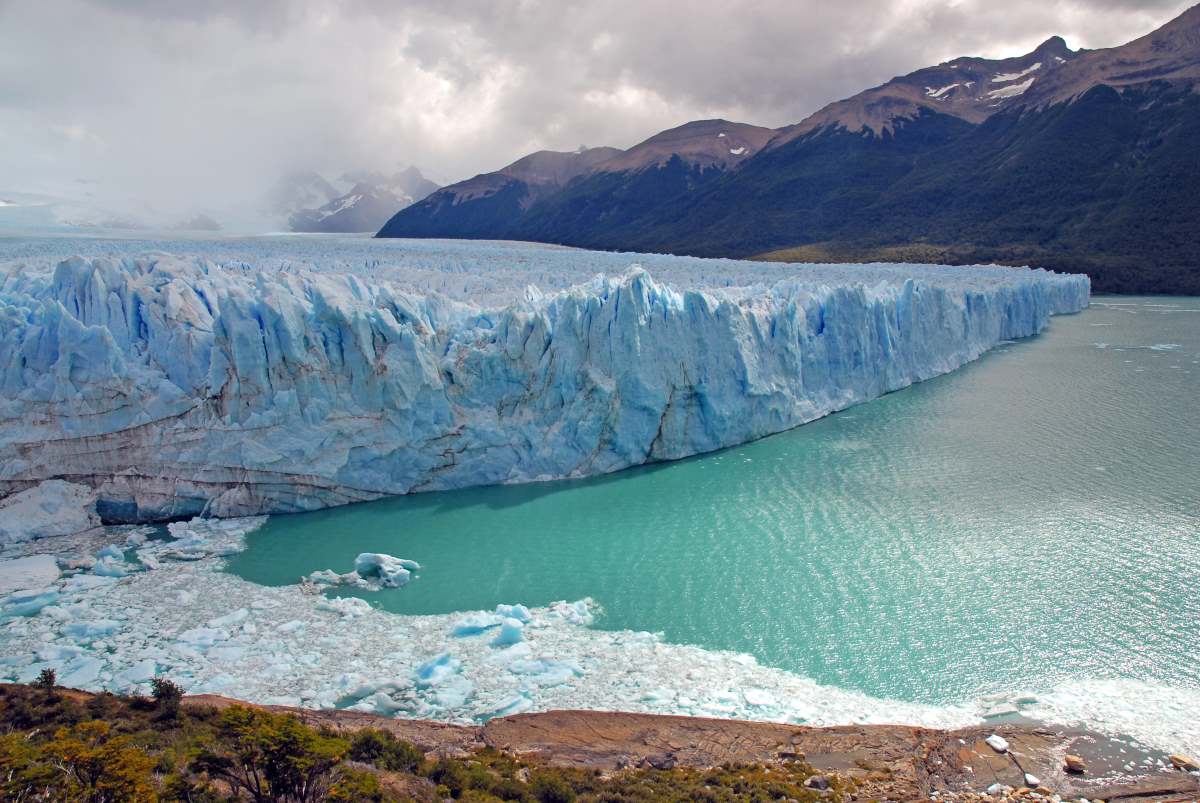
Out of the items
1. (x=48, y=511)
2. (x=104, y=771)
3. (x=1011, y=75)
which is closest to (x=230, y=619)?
(x=104, y=771)

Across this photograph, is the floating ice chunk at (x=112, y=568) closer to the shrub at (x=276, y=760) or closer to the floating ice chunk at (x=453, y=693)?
the floating ice chunk at (x=453, y=693)

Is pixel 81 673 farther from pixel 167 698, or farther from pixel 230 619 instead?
pixel 167 698

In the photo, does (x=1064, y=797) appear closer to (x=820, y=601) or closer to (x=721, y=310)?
(x=820, y=601)

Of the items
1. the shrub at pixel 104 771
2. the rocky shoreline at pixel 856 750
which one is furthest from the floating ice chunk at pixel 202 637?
the shrub at pixel 104 771

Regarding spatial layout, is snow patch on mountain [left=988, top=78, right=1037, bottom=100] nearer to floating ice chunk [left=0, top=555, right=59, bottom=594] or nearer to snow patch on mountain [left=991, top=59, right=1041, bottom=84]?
snow patch on mountain [left=991, top=59, right=1041, bottom=84]

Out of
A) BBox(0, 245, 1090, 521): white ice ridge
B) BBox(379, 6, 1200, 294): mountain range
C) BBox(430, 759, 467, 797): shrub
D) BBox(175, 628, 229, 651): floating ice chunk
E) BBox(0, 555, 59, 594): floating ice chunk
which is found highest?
BBox(379, 6, 1200, 294): mountain range

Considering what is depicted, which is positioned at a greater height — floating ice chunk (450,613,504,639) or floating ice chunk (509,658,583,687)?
floating ice chunk (450,613,504,639)

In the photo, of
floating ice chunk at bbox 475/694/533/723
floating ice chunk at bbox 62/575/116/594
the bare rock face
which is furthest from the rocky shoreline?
the bare rock face
